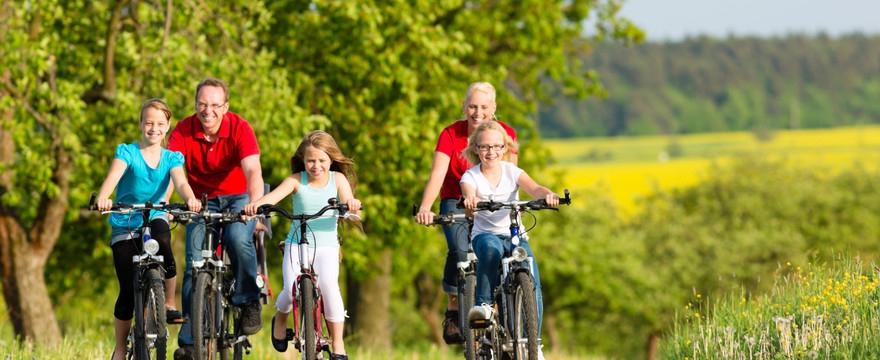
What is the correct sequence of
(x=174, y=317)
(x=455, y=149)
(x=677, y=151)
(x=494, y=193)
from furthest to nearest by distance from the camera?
(x=677, y=151)
(x=455, y=149)
(x=494, y=193)
(x=174, y=317)

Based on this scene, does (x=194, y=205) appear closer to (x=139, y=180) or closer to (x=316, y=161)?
(x=139, y=180)

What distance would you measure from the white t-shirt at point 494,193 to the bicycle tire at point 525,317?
65cm

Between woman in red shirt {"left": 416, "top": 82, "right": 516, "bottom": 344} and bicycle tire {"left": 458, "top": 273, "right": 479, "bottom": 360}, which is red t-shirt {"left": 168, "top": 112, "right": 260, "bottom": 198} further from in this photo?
bicycle tire {"left": 458, "top": 273, "right": 479, "bottom": 360}

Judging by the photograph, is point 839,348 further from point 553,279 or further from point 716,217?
point 716,217

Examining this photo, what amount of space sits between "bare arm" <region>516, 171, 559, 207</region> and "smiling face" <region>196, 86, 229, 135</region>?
2014 millimetres

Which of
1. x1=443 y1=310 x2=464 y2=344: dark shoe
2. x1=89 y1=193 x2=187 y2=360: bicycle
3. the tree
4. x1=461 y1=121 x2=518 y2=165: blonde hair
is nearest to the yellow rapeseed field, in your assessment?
the tree

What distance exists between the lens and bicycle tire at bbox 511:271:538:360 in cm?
795

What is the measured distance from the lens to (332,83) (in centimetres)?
2084

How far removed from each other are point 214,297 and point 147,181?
0.86 metres

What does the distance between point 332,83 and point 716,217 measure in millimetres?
44226

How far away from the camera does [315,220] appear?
8734mm

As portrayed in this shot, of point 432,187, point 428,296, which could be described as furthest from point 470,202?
point 428,296

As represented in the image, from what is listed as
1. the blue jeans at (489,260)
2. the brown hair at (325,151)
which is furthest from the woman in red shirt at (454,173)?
the brown hair at (325,151)

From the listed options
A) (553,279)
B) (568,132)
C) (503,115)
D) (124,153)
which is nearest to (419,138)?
(503,115)
